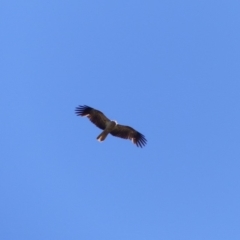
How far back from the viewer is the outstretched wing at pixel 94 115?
75.3 feet

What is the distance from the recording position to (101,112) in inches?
898

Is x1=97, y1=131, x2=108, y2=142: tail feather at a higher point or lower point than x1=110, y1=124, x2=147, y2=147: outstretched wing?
lower

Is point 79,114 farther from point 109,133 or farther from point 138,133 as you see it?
point 138,133

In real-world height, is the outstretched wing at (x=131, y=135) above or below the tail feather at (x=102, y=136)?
above

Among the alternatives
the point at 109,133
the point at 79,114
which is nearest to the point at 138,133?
the point at 109,133

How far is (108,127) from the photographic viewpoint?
22766 millimetres

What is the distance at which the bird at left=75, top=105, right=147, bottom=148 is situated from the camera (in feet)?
74.7

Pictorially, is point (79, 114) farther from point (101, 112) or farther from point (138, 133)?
point (138, 133)

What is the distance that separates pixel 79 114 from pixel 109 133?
1852mm

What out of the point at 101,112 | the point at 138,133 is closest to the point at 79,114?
the point at 101,112

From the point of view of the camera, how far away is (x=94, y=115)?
75.5 feet

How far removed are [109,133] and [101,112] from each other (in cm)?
120

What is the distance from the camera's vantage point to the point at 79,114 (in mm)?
23000

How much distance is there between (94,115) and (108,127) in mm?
991
